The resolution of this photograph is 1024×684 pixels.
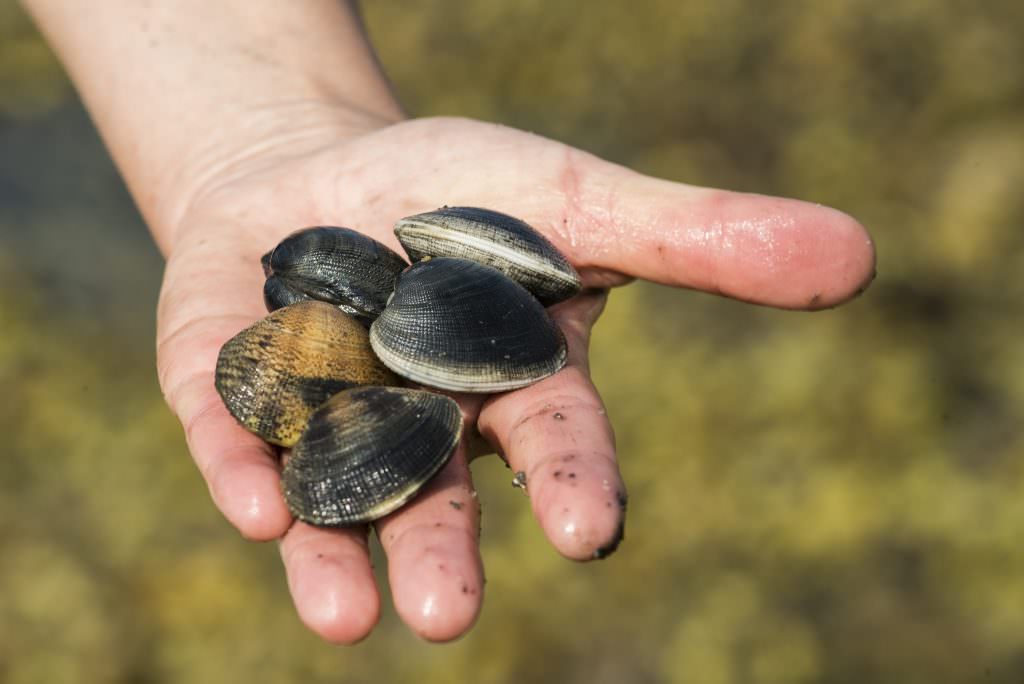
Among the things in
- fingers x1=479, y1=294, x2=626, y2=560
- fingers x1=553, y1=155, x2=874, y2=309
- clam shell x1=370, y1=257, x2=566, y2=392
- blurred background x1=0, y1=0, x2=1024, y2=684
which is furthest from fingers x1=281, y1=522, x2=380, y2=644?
blurred background x1=0, y1=0, x2=1024, y2=684

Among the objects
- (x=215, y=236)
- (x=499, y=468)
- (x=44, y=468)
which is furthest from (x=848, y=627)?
(x=44, y=468)

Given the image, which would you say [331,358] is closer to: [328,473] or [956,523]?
[328,473]

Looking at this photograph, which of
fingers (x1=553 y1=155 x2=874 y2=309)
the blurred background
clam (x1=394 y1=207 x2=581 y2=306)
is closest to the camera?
fingers (x1=553 y1=155 x2=874 y2=309)

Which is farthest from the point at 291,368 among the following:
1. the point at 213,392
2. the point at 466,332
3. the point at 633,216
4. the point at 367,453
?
the point at 633,216

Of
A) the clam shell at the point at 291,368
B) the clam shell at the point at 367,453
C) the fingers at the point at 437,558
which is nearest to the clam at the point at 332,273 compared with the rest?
the clam shell at the point at 291,368

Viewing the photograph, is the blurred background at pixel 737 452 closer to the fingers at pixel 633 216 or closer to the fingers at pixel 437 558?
the fingers at pixel 633 216

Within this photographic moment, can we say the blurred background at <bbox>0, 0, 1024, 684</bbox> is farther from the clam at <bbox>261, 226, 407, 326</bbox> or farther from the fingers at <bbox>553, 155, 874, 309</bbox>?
the clam at <bbox>261, 226, 407, 326</bbox>
